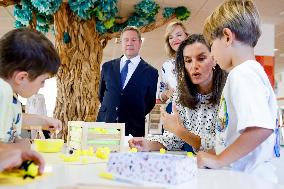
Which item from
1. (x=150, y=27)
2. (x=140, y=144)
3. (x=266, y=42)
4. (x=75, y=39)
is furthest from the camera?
(x=266, y=42)

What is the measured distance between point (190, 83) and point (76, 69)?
3052 mm

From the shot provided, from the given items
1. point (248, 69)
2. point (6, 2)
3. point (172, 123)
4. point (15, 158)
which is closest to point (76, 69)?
point (6, 2)

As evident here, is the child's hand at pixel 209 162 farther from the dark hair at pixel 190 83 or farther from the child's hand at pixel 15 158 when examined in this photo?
the dark hair at pixel 190 83

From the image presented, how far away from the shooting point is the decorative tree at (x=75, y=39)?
429 cm

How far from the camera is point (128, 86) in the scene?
275 centimetres

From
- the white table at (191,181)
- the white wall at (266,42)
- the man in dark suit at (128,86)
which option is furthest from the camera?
the white wall at (266,42)

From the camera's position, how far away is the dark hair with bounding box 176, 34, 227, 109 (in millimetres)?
1473

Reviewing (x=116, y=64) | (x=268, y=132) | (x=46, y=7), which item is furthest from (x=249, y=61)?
(x=46, y=7)

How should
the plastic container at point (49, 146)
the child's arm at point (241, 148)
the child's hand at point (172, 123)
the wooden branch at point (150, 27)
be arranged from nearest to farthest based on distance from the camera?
the child's arm at point (241, 148)
the plastic container at point (49, 146)
the child's hand at point (172, 123)
the wooden branch at point (150, 27)

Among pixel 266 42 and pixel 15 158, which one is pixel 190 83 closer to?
pixel 15 158

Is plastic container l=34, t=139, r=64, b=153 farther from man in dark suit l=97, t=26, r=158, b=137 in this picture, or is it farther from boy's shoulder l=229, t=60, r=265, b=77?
man in dark suit l=97, t=26, r=158, b=137

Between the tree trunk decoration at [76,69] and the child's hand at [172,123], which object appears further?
the tree trunk decoration at [76,69]

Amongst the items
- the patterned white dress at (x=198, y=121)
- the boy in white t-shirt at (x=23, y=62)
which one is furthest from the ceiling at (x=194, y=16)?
the boy in white t-shirt at (x=23, y=62)

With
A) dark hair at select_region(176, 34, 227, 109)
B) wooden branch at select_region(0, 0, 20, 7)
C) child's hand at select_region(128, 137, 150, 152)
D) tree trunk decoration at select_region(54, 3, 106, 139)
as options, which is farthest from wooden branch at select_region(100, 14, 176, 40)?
child's hand at select_region(128, 137, 150, 152)
